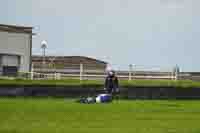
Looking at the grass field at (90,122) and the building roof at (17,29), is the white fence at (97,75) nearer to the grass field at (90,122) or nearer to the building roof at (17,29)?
the building roof at (17,29)

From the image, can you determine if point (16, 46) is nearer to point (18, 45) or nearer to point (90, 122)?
point (18, 45)

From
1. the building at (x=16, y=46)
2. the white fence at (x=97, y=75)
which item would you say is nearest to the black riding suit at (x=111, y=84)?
the white fence at (x=97, y=75)

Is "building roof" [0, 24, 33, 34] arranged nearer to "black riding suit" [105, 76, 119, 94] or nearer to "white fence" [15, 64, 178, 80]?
"white fence" [15, 64, 178, 80]

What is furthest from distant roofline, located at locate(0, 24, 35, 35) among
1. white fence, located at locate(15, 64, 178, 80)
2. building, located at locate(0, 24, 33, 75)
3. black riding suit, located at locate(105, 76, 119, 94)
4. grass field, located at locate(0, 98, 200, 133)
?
grass field, located at locate(0, 98, 200, 133)

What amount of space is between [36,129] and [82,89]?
16.2 m

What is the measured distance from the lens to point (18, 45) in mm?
49844

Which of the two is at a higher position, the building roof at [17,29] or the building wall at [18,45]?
the building roof at [17,29]

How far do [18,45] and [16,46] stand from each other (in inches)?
8.1

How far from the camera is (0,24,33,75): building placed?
4878cm

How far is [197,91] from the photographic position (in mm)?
30312

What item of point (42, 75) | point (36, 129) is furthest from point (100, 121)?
point (42, 75)

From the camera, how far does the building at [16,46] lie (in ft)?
160

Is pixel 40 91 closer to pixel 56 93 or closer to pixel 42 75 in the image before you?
pixel 56 93

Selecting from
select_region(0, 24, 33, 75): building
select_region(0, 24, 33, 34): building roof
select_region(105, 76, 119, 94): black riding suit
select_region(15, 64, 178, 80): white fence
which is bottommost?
select_region(105, 76, 119, 94): black riding suit
